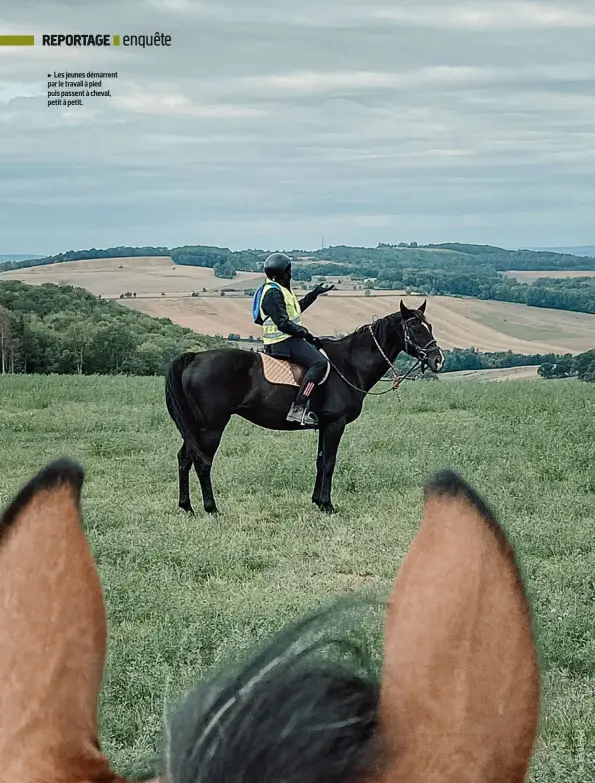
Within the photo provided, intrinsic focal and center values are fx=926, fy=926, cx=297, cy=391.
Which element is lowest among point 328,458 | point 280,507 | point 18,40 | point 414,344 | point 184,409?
point 280,507

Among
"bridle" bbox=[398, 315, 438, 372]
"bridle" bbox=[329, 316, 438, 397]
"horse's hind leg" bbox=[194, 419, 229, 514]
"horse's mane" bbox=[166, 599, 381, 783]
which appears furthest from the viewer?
"horse's hind leg" bbox=[194, 419, 229, 514]

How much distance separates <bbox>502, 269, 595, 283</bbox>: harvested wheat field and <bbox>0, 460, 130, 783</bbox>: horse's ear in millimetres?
948

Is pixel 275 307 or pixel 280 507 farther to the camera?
pixel 280 507

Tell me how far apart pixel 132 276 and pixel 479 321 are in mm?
707

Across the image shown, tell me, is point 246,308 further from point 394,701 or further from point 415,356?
point 394,701

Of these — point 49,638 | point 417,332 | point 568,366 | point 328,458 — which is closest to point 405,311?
point 417,332

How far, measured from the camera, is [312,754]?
0.18 m

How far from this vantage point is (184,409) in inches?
102

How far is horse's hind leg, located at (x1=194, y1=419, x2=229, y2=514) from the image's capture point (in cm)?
252

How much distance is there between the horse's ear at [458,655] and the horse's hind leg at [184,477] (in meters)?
2.32

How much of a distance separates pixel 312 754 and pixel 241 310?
1543 mm

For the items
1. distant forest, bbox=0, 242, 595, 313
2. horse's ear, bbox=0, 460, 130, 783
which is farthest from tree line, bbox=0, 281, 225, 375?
horse's ear, bbox=0, 460, 130, 783

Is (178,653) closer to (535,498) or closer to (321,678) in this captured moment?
(535,498)

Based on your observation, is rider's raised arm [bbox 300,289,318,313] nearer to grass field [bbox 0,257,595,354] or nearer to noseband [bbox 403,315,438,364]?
grass field [bbox 0,257,595,354]
